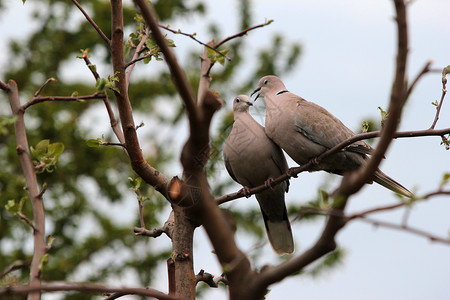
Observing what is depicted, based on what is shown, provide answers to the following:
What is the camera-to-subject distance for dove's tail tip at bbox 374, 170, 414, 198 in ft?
10.2

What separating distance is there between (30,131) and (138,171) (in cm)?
487

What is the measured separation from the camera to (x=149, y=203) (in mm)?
6105

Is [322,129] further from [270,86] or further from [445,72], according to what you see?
[445,72]

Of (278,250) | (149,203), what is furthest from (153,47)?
(149,203)

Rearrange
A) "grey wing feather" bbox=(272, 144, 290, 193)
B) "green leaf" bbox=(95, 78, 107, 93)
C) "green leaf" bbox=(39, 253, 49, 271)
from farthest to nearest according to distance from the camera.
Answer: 1. "grey wing feather" bbox=(272, 144, 290, 193)
2. "green leaf" bbox=(95, 78, 107, 93)
3. "green leaf" bbox=(39, 253, 49, 271)

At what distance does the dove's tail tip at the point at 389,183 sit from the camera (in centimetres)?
310

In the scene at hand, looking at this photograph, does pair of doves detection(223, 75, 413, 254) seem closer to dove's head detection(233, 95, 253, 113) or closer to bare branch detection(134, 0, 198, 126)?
dove's head detection(233, 95, 253, 113)

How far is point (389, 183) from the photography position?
3.11m

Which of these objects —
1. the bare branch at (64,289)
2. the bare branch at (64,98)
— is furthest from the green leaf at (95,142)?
the bare branch at (64,289)

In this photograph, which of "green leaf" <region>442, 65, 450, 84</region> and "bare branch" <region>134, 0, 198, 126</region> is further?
"green leaf" <region>442, 65, 450, 84</region>

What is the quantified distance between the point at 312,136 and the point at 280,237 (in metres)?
0.73

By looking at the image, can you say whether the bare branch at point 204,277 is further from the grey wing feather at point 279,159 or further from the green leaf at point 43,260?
the grey wing feather at point 279,159

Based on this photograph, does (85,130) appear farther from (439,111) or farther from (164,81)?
(439,111)

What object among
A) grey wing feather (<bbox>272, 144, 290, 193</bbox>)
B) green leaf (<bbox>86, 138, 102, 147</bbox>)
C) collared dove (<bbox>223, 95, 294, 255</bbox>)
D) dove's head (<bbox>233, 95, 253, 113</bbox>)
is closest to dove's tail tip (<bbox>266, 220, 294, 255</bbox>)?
collared dove (<bbox>223, 95, 294, 255</bbox>)
